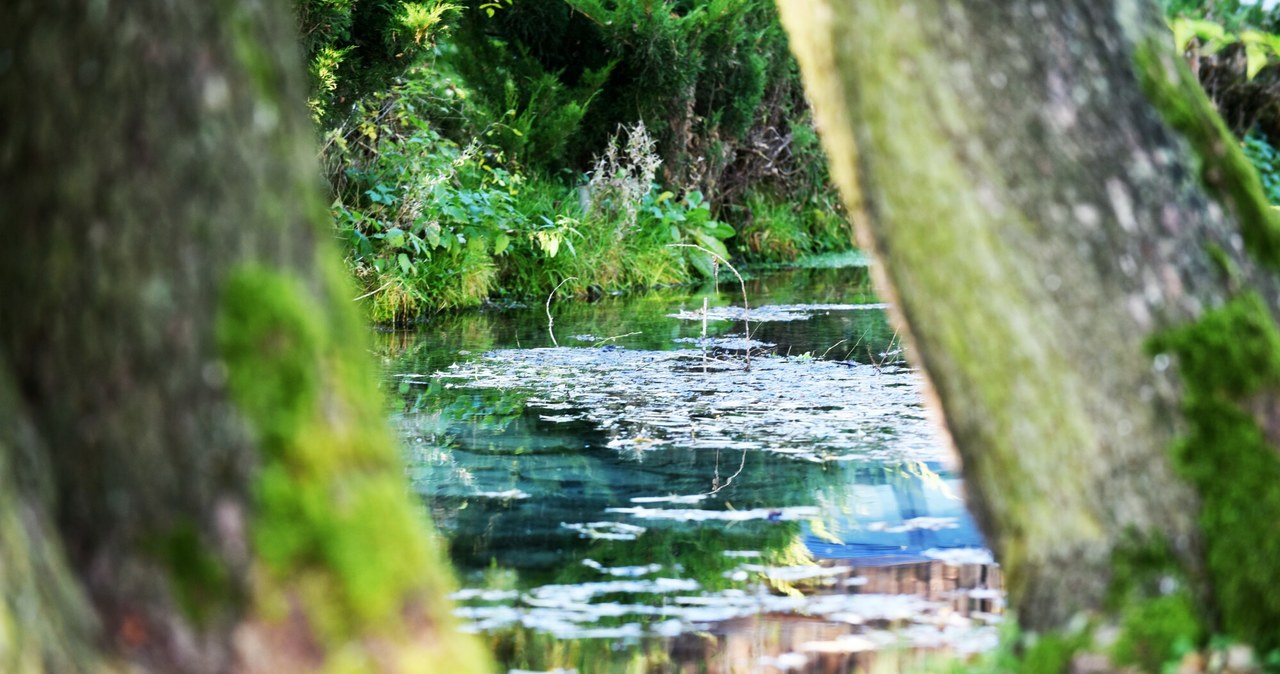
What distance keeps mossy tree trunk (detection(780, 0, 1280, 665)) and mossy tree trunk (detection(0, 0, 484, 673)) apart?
85cm

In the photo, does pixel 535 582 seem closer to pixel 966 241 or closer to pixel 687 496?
pixel 687 496

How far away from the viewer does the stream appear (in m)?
2.57

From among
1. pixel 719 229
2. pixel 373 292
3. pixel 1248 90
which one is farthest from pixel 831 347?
pixel 1248 90

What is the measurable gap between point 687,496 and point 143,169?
231 cm

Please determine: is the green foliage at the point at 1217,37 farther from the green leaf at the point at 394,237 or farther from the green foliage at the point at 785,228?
the green foliage at the point at 785,228

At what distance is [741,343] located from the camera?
7.07 m

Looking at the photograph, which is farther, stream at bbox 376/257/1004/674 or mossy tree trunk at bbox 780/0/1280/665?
stream at bbox 376/257/1004/674

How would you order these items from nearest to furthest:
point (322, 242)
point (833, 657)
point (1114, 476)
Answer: point (322, 242)
point (1114, 476)
point (833, 657)

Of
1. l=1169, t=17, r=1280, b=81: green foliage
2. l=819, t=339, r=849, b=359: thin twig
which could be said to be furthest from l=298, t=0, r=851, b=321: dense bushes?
l=1169, t=17, r=1280, b=81: green foliage

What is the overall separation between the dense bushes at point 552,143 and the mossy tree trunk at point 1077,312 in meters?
5.60

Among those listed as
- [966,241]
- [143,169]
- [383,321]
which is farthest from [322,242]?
[383,321]

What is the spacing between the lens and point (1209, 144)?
2.07 meters

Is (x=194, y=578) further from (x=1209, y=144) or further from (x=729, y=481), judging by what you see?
(x=729, y=481)

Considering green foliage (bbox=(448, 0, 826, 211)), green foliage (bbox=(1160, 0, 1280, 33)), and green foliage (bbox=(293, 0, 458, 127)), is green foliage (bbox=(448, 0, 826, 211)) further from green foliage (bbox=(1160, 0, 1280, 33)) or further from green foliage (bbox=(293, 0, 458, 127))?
green foliage (bbox=(1160, 0, 1280, 33))
